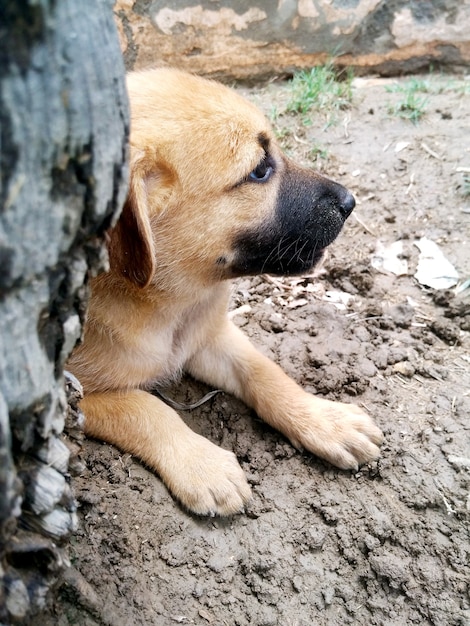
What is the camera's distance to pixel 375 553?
7.80 ft

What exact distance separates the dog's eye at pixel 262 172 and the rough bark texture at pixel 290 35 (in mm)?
3192

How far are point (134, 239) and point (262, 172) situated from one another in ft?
2.36

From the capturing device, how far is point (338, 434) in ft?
8.74

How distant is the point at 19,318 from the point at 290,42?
489cm

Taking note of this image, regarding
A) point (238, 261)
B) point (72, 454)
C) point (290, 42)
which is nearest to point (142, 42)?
point (290, 42)

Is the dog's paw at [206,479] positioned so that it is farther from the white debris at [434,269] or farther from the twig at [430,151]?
the twig at [430,151]

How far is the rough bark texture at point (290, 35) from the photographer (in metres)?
5.14

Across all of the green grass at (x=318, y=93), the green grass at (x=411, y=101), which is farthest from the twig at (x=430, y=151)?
the green grass at (x=318, y=93)

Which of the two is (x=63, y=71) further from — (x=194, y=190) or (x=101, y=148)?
(x=194, y=190)

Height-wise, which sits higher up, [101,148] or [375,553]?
[101,148]

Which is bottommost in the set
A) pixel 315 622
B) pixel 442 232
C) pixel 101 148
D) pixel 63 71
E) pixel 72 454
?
pixel 315 622

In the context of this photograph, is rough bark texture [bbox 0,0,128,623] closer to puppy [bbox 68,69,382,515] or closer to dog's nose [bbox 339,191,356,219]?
puppy [bbox 68,69,382,515]

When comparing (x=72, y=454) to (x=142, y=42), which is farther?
(x=142, y=42)

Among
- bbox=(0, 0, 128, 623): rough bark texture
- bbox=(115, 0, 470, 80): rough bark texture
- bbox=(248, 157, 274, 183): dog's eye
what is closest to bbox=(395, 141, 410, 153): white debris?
bbox=(115, 0, 470, 80): rough bark texture
